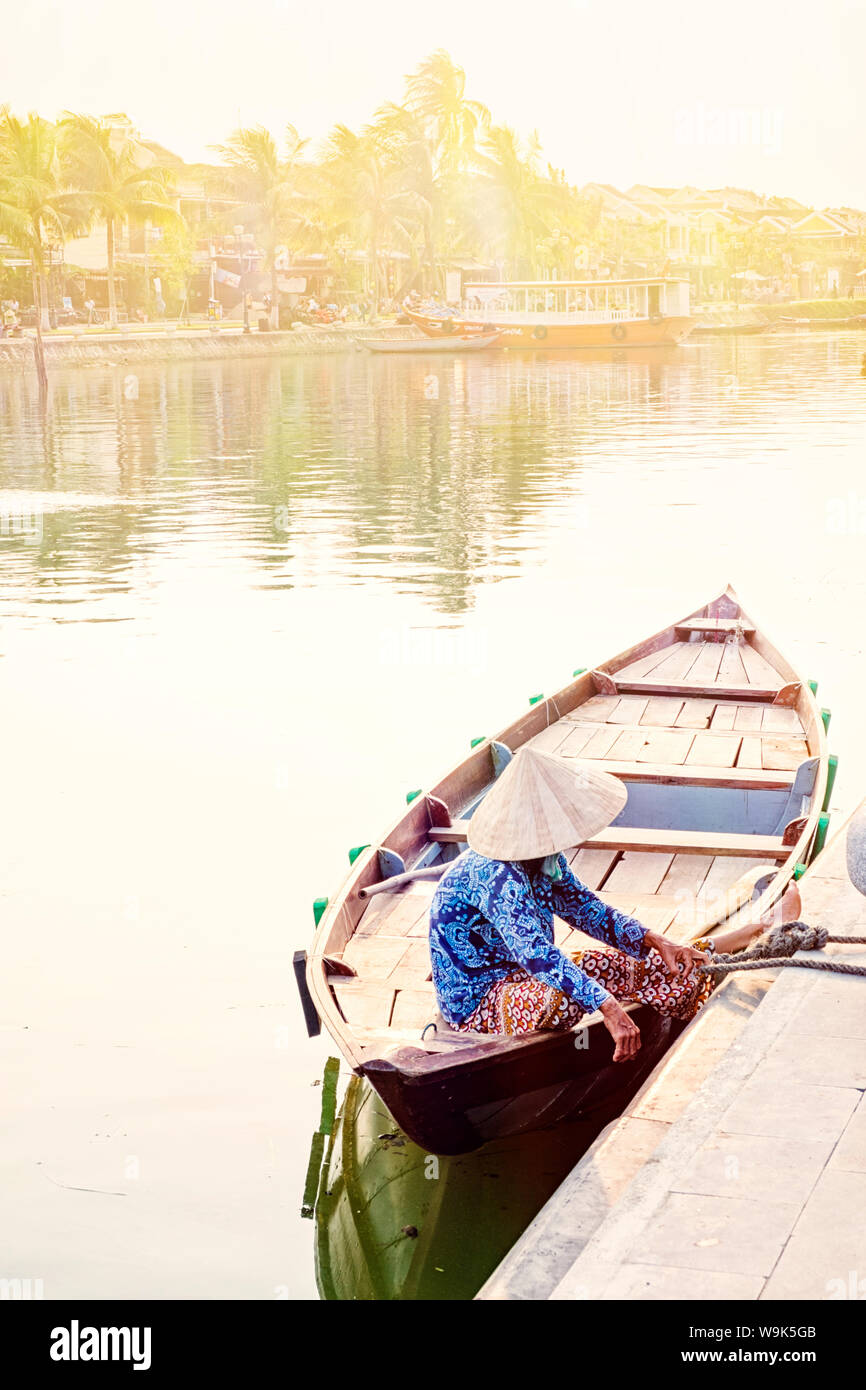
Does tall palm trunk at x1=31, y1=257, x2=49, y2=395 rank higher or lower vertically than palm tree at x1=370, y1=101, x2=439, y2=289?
lower

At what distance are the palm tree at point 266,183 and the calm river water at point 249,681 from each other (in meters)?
42.5

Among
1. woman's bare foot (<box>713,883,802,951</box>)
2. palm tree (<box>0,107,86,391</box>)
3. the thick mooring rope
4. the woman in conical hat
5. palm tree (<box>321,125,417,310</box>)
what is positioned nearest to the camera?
the woman in conical hat

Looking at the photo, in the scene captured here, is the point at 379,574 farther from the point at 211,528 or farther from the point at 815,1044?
the point at 815,1044

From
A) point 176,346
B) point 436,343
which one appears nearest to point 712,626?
point 176,346

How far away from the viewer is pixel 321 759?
11.8 meters

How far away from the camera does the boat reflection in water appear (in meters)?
5.59

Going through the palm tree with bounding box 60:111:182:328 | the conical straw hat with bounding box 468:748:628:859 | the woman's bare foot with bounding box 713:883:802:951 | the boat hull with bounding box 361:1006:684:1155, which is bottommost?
the boat hull with bounding box 361:1006:684:1155

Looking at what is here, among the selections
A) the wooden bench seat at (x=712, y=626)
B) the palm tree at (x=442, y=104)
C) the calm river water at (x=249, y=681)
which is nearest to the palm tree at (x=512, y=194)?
the palm tree at (x=442, y=104)

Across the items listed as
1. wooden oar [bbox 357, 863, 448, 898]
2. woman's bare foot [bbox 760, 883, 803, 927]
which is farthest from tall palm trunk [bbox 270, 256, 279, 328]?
woman's bare foot [bbox 760, 883, 803, 927]

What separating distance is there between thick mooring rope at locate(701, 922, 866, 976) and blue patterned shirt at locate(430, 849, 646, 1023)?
1.43 ft

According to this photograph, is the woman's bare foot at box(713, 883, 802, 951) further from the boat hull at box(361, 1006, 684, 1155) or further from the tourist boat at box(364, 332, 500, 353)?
the tourist boat at box(364, 332, 500, 353)

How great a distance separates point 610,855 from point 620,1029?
7.62 feet

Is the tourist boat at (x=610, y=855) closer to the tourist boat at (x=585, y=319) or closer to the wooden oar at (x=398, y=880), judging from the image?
the wooden oar at (x=398, y=880)

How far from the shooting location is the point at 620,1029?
5.58 meters
